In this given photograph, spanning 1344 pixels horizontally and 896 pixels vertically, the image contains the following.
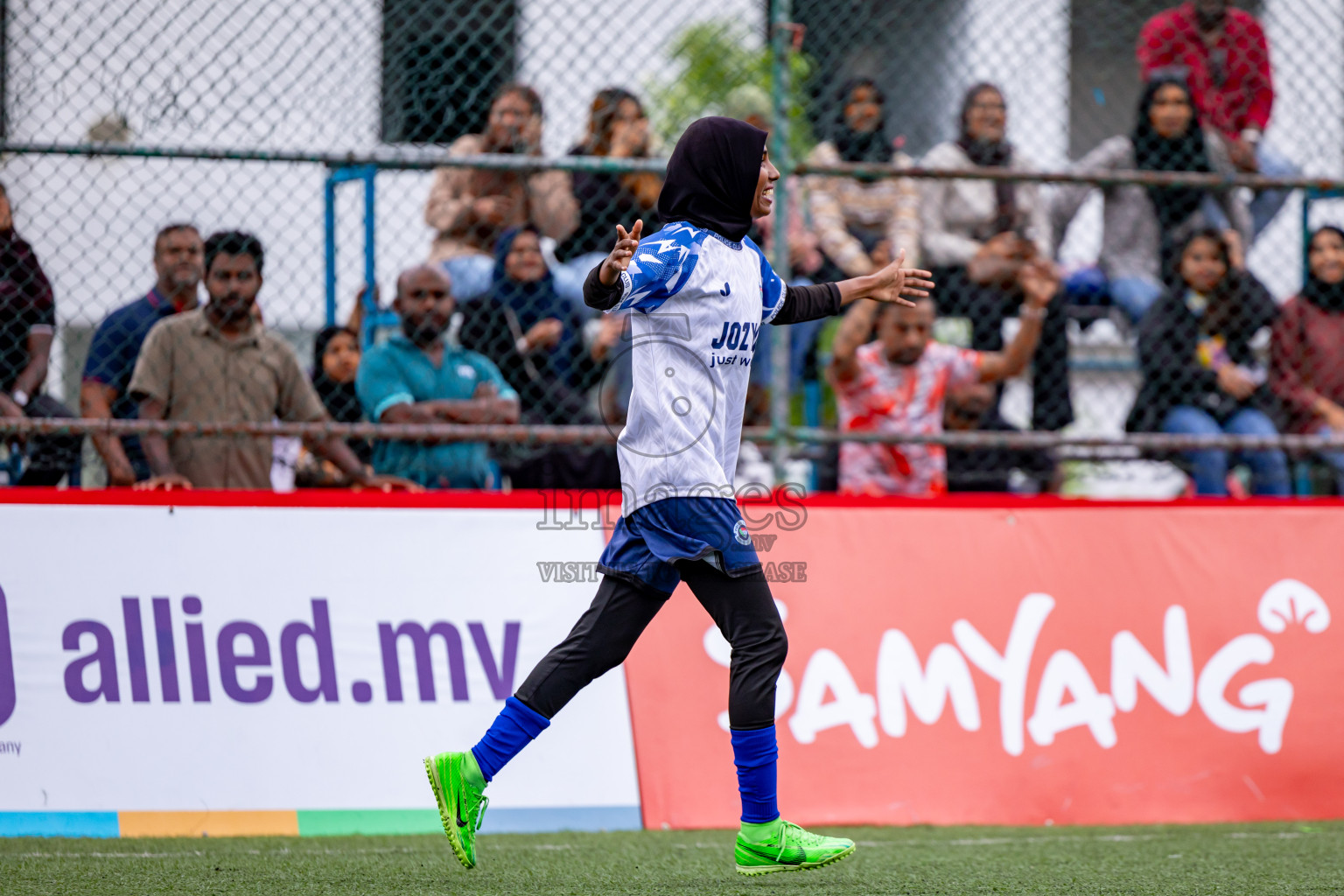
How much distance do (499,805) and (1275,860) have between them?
264 cm

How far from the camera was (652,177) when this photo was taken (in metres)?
6.64

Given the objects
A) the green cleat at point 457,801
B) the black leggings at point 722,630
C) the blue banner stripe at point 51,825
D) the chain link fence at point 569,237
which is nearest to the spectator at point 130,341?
the chain link fence at point 569,237

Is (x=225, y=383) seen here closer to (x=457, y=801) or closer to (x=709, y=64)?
(x=457, y=801)

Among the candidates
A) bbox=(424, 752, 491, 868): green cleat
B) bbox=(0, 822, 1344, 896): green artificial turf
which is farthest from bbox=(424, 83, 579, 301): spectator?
bbox=(424, 752, 491, 868): green cleat

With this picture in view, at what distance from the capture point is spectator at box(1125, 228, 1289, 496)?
265 inches

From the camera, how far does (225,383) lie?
19.2ft

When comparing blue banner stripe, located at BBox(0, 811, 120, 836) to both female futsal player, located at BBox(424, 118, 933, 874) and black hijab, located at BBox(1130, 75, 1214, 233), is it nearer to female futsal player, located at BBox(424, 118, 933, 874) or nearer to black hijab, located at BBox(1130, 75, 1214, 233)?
female futsal player, located at BBox(424, 118, 933, 874)

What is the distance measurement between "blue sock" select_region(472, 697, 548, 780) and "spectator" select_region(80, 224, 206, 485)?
247cm

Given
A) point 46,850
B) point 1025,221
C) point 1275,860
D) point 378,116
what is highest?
point 378,116

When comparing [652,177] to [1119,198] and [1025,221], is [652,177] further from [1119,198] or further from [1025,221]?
[1119,198]

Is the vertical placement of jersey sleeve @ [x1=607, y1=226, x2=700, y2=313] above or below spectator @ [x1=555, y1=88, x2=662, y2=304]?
below

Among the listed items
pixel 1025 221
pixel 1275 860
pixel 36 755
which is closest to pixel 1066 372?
pixel 1025 221

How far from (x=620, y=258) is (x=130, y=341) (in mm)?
3044

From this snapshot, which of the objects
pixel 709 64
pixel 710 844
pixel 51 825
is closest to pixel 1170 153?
pixel 709 64
